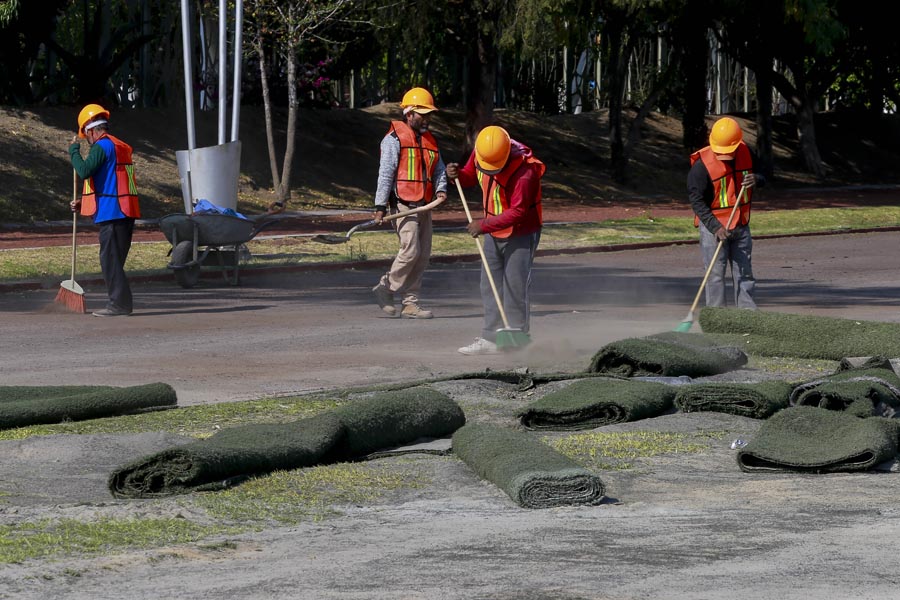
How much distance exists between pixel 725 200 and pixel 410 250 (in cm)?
289

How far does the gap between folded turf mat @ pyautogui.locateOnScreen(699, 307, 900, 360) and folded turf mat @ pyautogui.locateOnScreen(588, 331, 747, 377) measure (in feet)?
3.02

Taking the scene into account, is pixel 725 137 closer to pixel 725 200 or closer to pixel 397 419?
pixel 725 200

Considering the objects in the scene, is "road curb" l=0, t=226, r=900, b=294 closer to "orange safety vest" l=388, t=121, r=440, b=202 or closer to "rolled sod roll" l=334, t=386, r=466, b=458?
"orange safety vest" l=388, t=121, r=440, b=202

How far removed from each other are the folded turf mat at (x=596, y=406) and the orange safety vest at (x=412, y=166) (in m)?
5.23

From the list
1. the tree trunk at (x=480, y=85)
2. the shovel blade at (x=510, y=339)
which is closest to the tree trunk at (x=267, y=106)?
the tree trunk at (x=480, y=85)

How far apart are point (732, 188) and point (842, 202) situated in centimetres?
2175

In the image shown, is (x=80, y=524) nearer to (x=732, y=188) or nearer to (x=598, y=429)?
(x=598, y=429)

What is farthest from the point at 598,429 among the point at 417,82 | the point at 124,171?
the point at 417,82

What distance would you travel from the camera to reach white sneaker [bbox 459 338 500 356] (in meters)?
11.4

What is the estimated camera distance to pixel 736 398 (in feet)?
27.3

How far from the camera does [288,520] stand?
5.95m

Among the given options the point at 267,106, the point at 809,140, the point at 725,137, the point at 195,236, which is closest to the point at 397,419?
the point at 725,137

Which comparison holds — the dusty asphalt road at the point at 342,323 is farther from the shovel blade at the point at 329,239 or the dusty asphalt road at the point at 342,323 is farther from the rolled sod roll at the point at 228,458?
the shovel blade at the point at 329,239

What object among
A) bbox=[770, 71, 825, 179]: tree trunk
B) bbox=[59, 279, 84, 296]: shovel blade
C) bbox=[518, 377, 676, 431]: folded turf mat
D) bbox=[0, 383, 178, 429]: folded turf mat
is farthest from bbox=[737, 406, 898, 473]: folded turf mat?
bbox=[770, 71, 825, 179]: tree trunk
